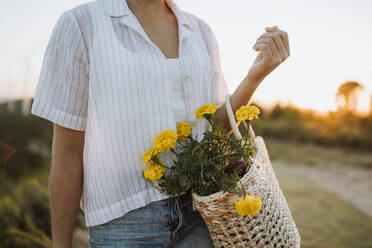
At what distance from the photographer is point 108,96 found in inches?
39.0

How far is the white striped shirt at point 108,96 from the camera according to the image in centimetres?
98

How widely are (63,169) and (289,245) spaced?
2.53 feet

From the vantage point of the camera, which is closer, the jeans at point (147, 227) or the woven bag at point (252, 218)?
the woven bag at point (252, 218)

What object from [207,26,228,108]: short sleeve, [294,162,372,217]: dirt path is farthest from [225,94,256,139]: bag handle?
[294,162,372,217]: dirt path

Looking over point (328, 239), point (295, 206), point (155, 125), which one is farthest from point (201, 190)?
point (295, 206)

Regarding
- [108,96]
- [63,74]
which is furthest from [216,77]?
[63,74]

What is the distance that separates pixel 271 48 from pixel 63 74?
0.73 metres

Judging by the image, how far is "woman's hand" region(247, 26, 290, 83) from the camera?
1.12m

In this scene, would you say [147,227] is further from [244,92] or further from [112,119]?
[244,92]

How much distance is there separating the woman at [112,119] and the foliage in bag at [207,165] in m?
0.12

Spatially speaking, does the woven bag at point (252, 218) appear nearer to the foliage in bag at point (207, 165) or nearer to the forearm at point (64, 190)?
the foliage in bag at point (207, 165)

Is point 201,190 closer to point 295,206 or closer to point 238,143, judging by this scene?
point 238,143

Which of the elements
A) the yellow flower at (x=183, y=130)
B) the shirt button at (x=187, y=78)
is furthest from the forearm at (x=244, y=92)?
the yellow flower at (x=183, y=130)

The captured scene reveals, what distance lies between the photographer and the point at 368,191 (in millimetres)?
6770
